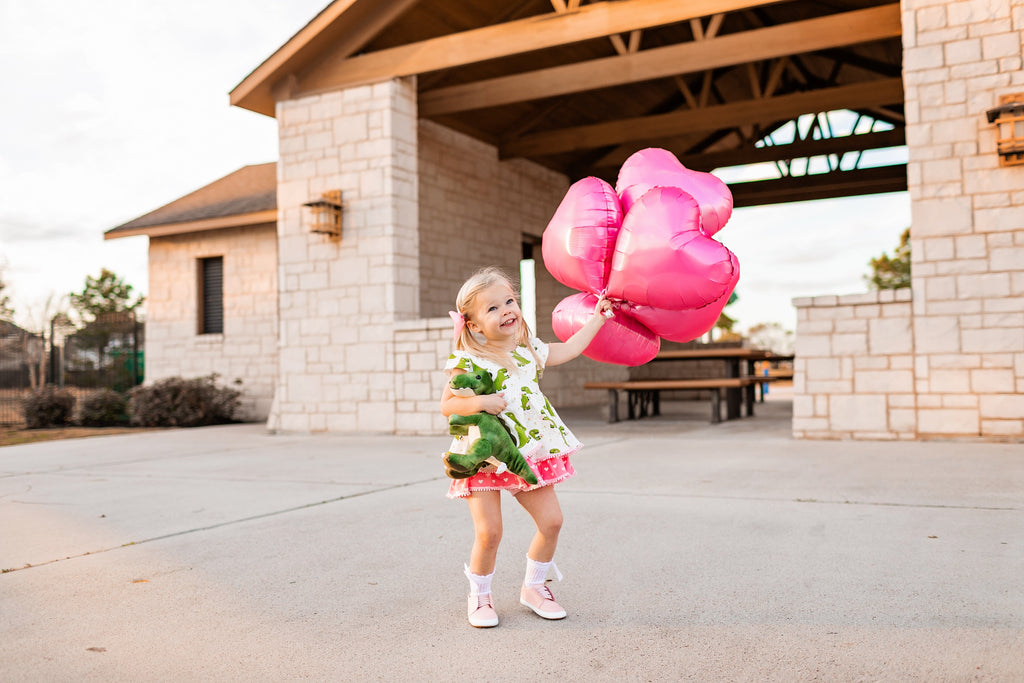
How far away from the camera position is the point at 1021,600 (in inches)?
101

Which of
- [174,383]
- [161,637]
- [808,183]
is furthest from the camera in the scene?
[808,183]

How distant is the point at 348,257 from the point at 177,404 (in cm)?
440

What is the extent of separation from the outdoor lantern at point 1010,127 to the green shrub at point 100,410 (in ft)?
40.0

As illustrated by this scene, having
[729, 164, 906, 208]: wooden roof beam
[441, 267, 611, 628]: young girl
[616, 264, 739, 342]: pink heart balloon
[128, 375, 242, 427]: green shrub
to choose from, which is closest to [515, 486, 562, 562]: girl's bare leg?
[441, 267, 611, 628]: young girl

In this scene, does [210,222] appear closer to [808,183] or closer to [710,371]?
[710,371]

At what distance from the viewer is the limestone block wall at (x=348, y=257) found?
947cm

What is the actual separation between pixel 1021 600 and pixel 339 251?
8354mm

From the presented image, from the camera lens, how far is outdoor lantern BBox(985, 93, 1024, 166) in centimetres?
676

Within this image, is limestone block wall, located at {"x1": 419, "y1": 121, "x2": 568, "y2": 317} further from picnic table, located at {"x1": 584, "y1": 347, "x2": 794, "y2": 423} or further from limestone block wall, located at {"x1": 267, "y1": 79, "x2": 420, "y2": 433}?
picnic table, located at {"x1": 584, "y1": 347, "x2": 794, "y2": 423}

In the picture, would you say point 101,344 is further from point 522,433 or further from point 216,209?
point 522,433

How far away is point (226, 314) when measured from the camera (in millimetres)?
13391

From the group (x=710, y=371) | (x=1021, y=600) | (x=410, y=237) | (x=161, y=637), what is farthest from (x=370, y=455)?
(x=710, y=371)

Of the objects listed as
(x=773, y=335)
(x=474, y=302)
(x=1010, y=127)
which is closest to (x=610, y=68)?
(x=1010, y=127)

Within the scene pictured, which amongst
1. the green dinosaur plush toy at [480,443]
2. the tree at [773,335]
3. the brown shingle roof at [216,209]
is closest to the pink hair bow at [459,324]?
the green dinosaur plush toy at [480,443]
